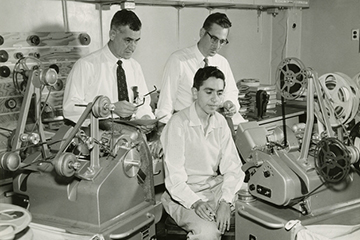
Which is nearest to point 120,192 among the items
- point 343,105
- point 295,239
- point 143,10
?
point 295,239

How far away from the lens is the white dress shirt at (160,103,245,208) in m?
2.66

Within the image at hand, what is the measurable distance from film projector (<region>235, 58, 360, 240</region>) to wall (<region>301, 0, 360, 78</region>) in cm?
330

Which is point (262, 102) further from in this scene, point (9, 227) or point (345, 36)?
point (9, 227)

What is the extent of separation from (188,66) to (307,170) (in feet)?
6.27

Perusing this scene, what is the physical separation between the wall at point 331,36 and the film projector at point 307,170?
330cm

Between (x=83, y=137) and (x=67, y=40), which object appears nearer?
(x=83, y=137)

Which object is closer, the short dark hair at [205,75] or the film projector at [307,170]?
the film projector at [307,170]

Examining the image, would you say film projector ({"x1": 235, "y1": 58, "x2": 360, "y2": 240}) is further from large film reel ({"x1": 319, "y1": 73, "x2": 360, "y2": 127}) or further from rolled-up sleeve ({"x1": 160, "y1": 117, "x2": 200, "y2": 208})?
rolled-up sleeve ({"x1": 160, "y1": 117, "x2": 200, "y2": 208})

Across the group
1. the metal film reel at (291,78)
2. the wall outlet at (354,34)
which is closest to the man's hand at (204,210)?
the metal film reel at (291,78)

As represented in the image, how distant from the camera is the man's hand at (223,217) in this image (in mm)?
2514

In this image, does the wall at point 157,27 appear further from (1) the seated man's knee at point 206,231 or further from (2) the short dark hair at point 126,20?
(1) the seated man's knee at point 206,231

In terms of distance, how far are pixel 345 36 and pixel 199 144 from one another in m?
3.79

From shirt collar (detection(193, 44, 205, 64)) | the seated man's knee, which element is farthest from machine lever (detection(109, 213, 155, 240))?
shirt collar (detection(193, 44, 205, 64))

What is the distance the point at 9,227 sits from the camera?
5.97ft
